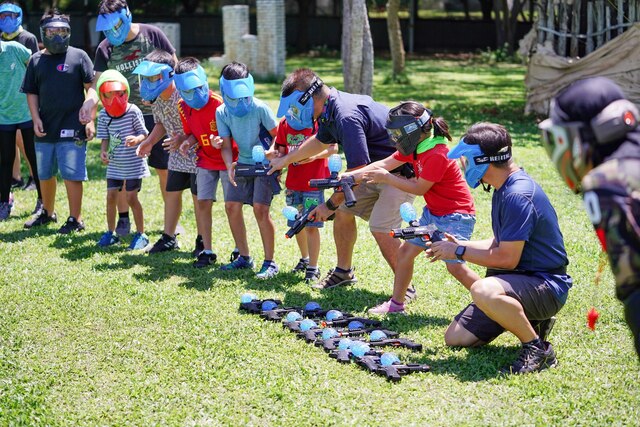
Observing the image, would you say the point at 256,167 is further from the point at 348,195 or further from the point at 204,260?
the point at 348,195

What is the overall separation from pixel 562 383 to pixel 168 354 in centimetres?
256

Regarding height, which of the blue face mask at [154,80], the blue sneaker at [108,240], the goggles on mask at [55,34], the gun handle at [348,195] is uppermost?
the goggles on mask at [55,34]

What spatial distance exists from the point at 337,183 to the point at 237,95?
1.58 meters

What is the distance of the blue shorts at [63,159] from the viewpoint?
933cm

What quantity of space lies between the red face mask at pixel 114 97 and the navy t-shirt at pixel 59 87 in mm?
889

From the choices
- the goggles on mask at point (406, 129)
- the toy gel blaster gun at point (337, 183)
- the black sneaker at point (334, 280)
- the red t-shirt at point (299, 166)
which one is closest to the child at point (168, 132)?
the red t-shirt at point (299, 166)

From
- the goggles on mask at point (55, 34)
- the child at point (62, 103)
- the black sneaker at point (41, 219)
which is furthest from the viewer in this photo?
the black sneaker at point (41, 219)

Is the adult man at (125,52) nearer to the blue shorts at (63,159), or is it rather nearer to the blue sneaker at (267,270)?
the blue shorts at (63,159)

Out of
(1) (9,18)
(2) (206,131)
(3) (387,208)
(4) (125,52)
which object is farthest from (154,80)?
(1) (9,18)

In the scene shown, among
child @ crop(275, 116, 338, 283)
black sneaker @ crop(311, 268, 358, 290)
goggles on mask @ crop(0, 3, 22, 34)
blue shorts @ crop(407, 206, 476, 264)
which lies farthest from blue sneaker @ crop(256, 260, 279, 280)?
goggles on mask @ crop(0, 3, 22, 34)

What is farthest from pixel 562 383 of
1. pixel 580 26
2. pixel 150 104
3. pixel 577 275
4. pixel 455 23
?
pixel 455 23

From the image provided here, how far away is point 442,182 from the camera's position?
21.0ft

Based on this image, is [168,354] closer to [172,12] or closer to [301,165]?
[301,165]

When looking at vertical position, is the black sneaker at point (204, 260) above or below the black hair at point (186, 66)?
below
